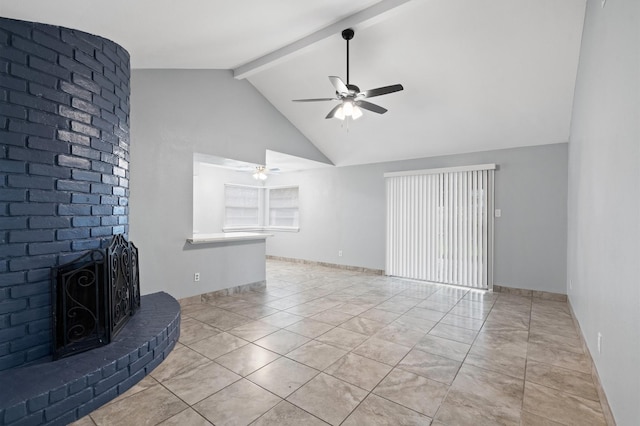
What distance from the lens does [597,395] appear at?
6.91ft

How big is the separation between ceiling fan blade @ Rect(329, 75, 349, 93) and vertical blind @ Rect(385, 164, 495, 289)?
2925mm

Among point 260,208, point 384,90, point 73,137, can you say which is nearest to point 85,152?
point 73,137

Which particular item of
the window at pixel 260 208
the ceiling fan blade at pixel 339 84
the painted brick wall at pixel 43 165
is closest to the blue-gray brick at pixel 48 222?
the painted brick wall at pixel 43 165

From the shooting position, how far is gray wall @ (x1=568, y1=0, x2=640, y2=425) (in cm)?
137

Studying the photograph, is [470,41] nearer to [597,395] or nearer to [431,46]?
[431,46]

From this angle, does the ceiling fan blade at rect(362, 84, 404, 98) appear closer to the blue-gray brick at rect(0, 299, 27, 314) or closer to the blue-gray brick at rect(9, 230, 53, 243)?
the blue-gray brick at rect(9, 230, 53, 243)

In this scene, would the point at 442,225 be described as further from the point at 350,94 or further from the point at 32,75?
the point at 32,75

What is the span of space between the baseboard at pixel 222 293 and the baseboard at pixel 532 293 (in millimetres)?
3936

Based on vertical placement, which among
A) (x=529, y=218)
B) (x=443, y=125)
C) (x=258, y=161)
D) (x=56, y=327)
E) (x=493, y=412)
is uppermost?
(x=443, y=125)

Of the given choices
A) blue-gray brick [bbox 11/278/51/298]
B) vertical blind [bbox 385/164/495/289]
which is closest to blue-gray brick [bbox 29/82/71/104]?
blue-gray brick [bbox 11/278/51/298]

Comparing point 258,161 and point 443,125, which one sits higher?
point 443,125

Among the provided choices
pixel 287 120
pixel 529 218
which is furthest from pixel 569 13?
pixel 287 120

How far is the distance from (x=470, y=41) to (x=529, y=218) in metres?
2.90

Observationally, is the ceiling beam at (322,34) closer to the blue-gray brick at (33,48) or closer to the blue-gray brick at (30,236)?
the blue-gray brick at (33,48)
